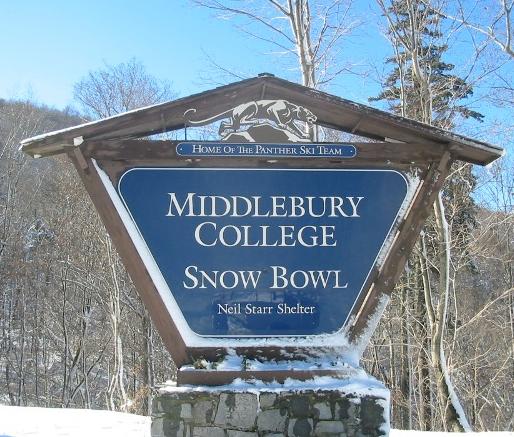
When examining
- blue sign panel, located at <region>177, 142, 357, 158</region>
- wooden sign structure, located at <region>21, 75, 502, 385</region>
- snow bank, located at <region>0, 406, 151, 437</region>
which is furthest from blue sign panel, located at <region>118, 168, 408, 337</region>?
snow bank, located at <region>0, 406, 151, 437</region>

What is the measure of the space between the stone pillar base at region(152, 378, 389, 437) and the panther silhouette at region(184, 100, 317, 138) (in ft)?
6.71

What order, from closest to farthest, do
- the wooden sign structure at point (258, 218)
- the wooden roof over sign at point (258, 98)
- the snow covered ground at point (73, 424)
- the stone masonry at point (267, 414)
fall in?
the stone masonry at point (267, 414)
the wooden sign structure at point (258, 218)
the wooden roof over sign at point (258, 98)
the snow covered ground at point (73, 424)

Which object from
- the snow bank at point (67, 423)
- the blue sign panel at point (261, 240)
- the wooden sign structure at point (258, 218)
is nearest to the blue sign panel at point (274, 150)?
the wooden sign structure at point (258, 218)

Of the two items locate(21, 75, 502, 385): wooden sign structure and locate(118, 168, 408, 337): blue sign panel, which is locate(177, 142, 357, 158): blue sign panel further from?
locate(118, 168, 408, 337): blue sign panel

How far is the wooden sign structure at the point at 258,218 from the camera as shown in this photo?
422 cm

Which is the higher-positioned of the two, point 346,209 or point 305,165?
point 305,165

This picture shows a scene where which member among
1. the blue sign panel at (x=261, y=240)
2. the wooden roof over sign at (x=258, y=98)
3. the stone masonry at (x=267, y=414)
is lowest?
the stone masonry at (x=267, y=414)

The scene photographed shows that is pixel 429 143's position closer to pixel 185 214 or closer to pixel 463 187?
pixel 185 214

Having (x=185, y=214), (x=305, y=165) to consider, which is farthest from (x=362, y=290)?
(x=185, y=214)

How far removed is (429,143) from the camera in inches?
175

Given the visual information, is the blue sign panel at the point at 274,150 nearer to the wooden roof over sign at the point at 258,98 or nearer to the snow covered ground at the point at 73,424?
the wooden roof over sign at the point at 258,98

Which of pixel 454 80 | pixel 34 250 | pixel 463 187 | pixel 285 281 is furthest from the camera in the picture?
pixel 34 250

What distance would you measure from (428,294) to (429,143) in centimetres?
772

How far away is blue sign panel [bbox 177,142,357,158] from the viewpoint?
4.32 m
